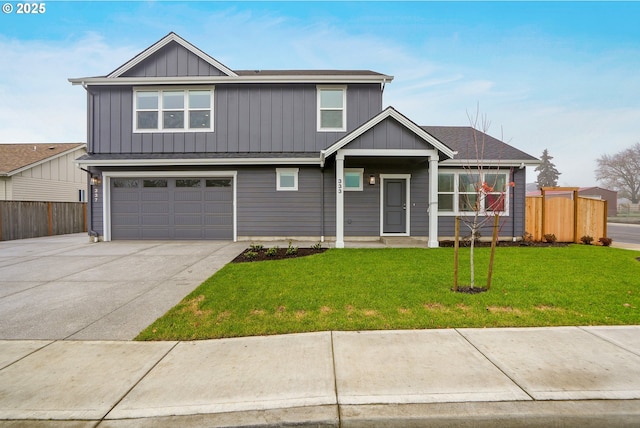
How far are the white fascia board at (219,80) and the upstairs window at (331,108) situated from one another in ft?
1.07

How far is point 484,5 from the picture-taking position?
12922 mm

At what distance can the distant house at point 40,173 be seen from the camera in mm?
16359

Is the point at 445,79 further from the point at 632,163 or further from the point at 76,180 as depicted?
the point at 632,163

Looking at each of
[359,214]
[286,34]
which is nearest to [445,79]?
[286,34]

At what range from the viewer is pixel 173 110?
439 inches

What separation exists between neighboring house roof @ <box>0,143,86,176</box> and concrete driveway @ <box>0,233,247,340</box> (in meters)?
9.88

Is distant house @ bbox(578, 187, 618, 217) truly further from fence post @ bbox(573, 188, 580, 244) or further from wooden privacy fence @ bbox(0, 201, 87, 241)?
wooden privacy fence @ bbox(0, 201, 87, 241)

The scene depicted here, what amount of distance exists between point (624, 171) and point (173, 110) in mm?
67249

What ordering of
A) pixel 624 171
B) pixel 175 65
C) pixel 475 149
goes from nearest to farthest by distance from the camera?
pixel 475 149 < pixel 175 65 < pixel 624 171

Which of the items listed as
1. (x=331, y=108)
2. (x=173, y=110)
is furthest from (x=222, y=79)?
(x=331, y=108)

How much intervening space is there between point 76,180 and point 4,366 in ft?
74.8

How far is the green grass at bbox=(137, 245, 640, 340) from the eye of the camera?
3859 millimetres

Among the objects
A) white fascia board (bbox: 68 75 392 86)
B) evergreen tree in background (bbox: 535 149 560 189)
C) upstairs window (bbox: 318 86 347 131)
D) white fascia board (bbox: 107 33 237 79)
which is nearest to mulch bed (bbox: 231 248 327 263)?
upstairs window (bbox: 318 86 347 131)

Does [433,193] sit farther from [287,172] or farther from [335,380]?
[335,380]
